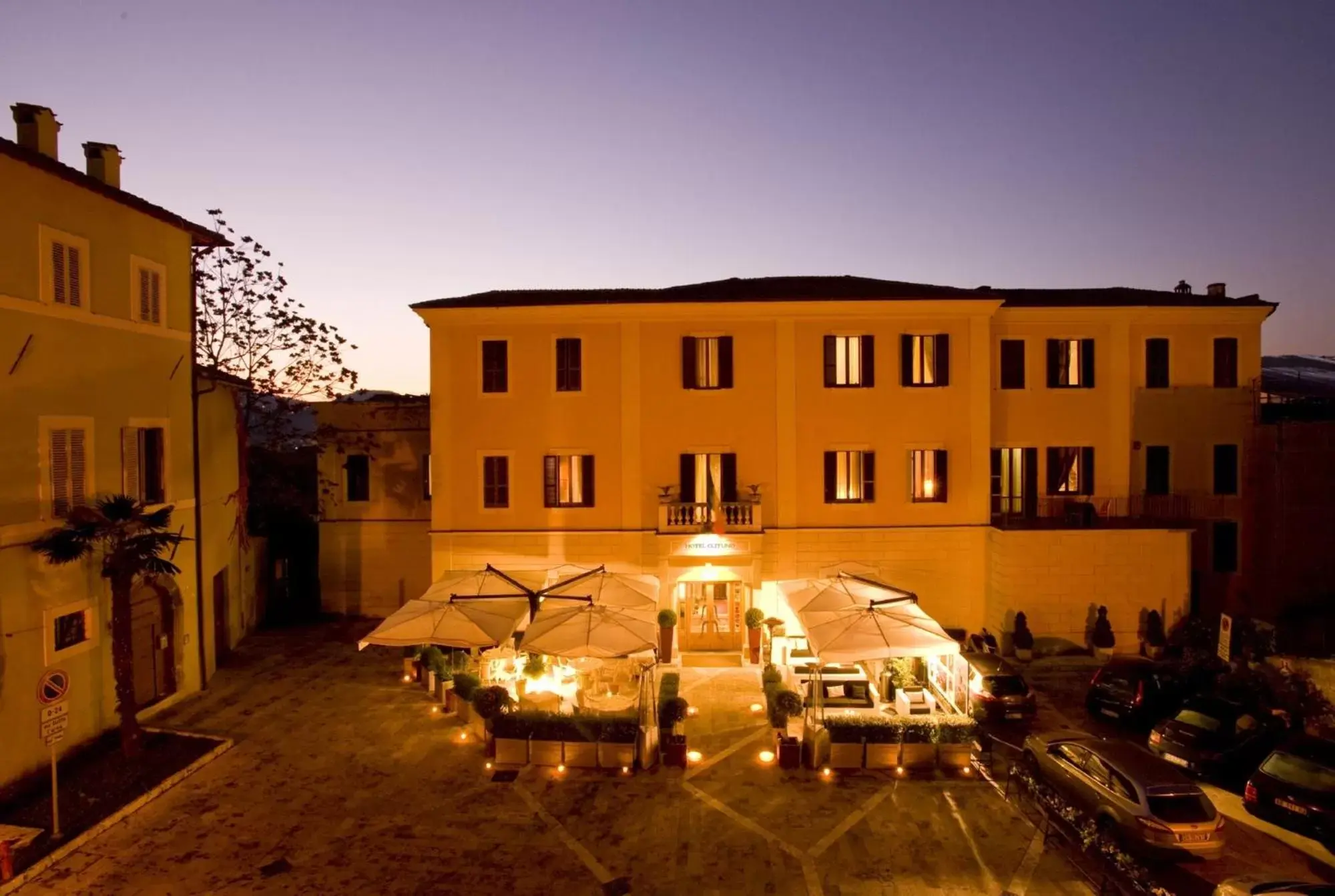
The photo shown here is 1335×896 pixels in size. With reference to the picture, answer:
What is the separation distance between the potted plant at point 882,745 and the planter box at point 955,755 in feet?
2.68

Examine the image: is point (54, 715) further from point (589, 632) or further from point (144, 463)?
point (589, 632)

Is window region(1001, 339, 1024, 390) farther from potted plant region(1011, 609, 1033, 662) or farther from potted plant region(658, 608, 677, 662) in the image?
potted plant region(658, 608, 677, 662)

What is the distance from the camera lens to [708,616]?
2123cm

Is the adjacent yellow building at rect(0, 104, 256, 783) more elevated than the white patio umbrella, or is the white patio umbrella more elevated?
the adjacent yellow building at rect(0, 104, 256, 783)

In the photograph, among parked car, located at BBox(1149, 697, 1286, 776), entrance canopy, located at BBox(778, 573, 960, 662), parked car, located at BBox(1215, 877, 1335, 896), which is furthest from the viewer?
entrance canopy, located at BBox(778, 573, 960, 662)

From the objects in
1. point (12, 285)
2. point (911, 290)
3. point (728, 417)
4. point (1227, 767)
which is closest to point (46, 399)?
point (12, 285)

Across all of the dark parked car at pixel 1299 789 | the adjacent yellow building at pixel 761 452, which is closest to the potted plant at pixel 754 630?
the adjacent yellow building at pixel 761 452

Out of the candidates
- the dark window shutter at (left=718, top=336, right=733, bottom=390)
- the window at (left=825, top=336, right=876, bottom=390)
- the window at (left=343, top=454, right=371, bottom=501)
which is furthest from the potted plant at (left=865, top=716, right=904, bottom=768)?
the window at (left=343, top=454, right=371, bottom=501)

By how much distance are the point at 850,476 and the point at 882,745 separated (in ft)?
30.5

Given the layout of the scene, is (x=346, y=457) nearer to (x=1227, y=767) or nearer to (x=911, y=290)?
(x=911, y=290)

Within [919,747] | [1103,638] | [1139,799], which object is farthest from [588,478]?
[1103,638]

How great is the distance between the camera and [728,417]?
845 inches

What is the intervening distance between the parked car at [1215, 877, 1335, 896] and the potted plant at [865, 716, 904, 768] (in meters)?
5.47

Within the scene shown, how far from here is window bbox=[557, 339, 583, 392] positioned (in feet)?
70.9
